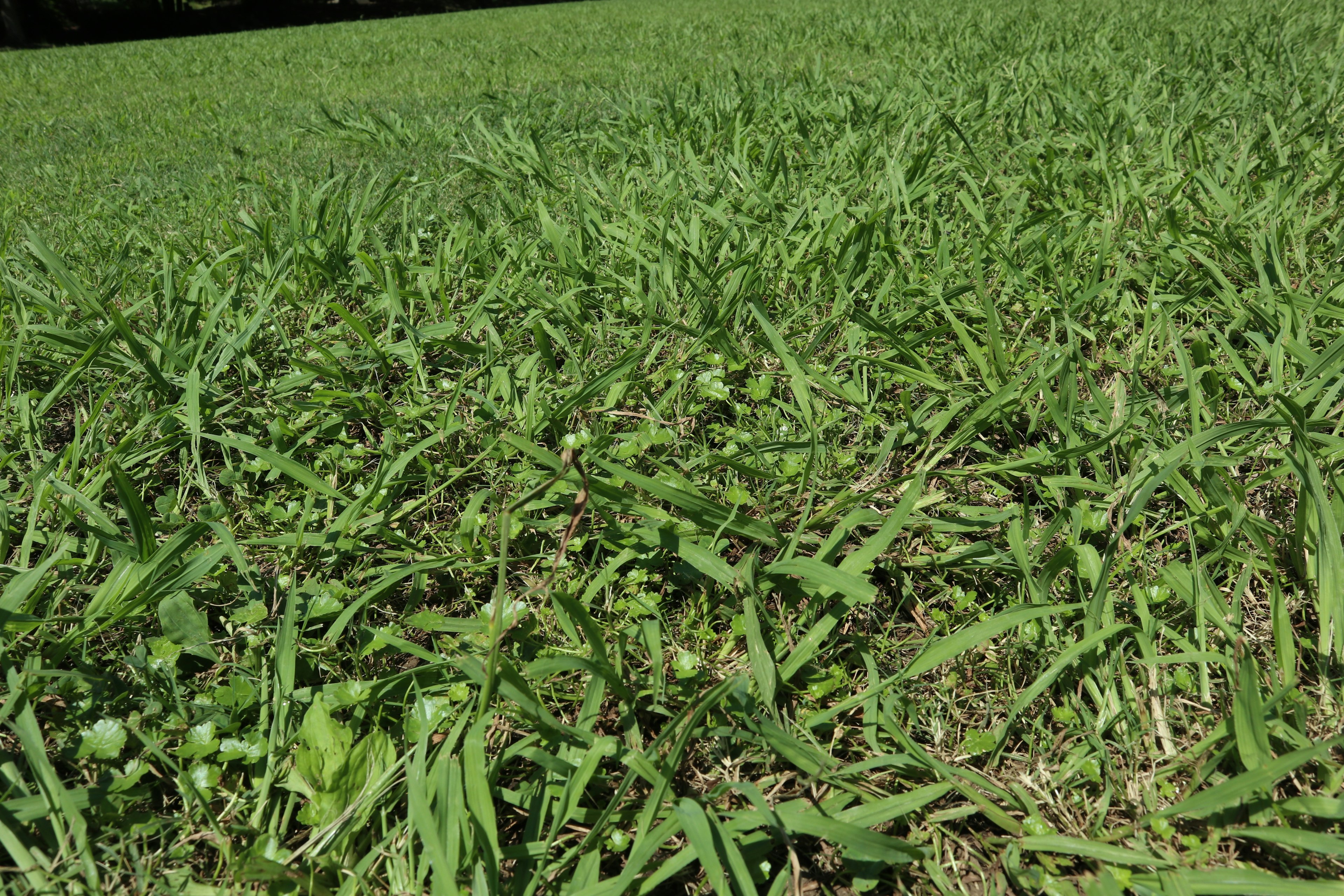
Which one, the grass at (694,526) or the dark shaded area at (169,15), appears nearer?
the grass at (694,526)

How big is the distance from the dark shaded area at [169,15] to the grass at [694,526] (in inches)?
888

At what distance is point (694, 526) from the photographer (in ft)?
4.96

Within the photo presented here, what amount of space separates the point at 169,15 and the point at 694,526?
3535 centimetres

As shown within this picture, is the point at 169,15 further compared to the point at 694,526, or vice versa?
the point at 169,15

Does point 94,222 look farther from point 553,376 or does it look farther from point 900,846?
point 900,846

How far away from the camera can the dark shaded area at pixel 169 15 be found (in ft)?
74.9

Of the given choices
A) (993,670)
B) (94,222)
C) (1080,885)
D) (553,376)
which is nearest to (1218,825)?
(1080,885)

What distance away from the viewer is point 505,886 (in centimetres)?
104

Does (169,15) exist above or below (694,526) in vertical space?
above

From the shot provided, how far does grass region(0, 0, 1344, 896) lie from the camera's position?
108cm

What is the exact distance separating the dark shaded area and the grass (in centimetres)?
2255

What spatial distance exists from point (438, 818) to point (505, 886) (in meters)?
0.13

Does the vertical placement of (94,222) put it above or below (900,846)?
above

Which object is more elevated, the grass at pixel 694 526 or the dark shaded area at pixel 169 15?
the dark shaded area at pixel 169 15
